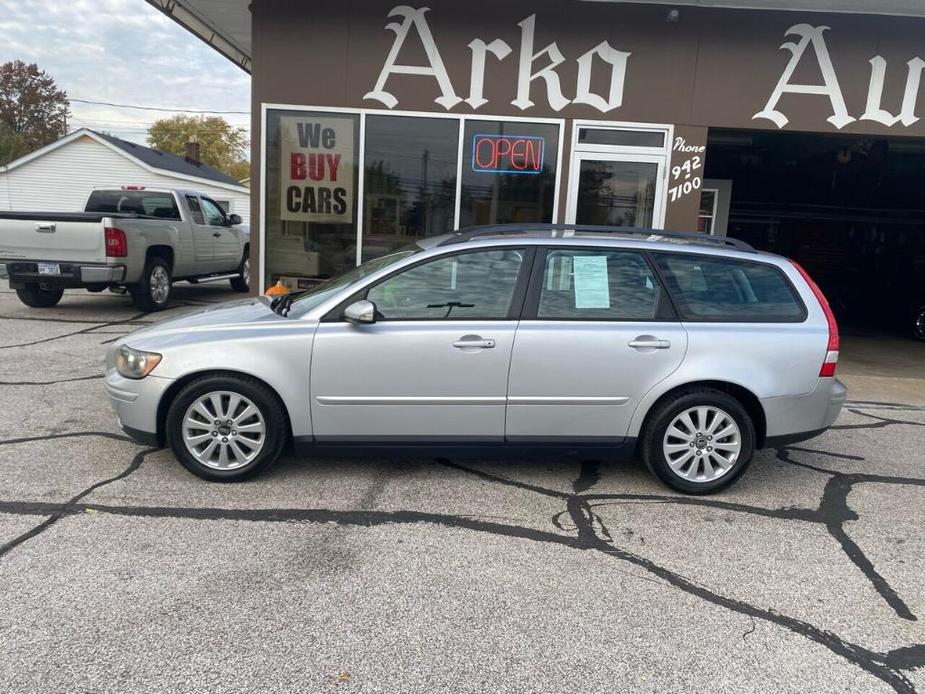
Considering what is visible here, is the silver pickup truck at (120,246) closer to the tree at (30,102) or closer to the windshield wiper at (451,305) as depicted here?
the windshield wiper at (451,305)

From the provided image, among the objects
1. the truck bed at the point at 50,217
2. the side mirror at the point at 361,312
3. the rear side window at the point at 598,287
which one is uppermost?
the truck bed at the point at 50,217

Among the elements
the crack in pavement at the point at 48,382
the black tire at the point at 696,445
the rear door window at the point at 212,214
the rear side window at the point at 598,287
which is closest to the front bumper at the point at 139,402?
the rear side window at the point at 598,287

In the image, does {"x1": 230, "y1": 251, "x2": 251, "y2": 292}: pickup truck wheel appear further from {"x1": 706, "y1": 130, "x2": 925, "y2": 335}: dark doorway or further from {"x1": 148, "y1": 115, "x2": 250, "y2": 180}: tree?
{"x1": 148, "y1": 115, "x2": 250, "y2": 180}: tree

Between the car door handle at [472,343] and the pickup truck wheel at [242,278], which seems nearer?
the car door handle at [472,343]

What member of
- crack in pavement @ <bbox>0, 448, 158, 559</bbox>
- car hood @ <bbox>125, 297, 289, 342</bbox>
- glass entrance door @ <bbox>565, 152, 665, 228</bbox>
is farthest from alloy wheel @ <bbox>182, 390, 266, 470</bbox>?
glass entrance door @ <bbox>565, 152, 665, 228</bbox>

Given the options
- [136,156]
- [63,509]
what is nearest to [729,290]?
[63,509]

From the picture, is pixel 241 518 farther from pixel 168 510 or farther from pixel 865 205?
pixel 865 205

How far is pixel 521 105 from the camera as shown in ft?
29.5

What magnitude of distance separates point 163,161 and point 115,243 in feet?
72.7

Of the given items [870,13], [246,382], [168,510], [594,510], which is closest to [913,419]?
[594,510]

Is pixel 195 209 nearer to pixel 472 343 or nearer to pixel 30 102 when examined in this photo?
pixel 472 343

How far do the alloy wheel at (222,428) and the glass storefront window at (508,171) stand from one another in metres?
5.57

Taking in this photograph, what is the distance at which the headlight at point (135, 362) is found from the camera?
423 cm

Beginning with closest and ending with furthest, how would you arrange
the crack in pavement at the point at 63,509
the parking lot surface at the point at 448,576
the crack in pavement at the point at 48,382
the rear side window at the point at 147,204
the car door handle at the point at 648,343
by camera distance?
1. the parking lot surface at the point at 448,576
2. the crack in pavement at the point at 63,509
3. the car door handle at the point at 648,343
4. the crack in pavement at the point at 48,382
5. the rear side window at the point at 147,204
